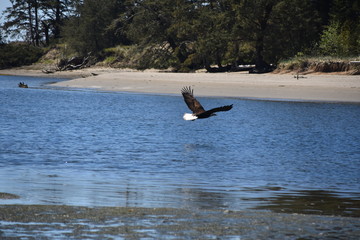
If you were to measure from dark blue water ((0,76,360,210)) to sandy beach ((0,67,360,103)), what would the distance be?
2155 millimetres

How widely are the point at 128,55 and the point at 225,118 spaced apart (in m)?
31.2

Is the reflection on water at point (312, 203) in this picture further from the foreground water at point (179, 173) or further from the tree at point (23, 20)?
Result: the tree at point (23, 20)

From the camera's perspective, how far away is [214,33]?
3878 centimetres

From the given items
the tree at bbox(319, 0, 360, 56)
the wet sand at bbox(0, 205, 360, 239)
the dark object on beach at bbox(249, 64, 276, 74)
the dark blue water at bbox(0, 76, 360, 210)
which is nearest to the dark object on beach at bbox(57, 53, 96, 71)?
the dark object on beach at bbox(249, 64, 276, 74)

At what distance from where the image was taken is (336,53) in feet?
113

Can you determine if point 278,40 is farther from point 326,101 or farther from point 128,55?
point 128,55

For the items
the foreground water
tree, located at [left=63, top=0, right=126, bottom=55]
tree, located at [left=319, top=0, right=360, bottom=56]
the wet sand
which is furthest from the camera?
tree, located at [left=63, top=0, right=126, bottom=55]

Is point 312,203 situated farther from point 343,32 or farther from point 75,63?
point 75,63

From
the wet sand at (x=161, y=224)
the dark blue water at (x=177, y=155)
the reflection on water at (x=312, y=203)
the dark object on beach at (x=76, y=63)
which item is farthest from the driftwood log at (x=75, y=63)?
the wet sand at (x=161, y=224)

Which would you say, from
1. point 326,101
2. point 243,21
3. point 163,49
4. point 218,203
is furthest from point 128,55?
point 218,203

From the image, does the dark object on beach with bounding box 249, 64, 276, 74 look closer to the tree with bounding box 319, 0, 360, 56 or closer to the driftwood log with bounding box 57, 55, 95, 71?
the tree with bounding box 319, 0, 360, 56

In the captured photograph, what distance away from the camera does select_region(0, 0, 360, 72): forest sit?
1451 inches

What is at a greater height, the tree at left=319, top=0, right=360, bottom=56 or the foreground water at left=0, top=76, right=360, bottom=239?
the tree at left=319, top=0, right=360, bottom=56

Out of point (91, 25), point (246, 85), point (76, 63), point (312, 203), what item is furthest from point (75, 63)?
point (312, 203)
